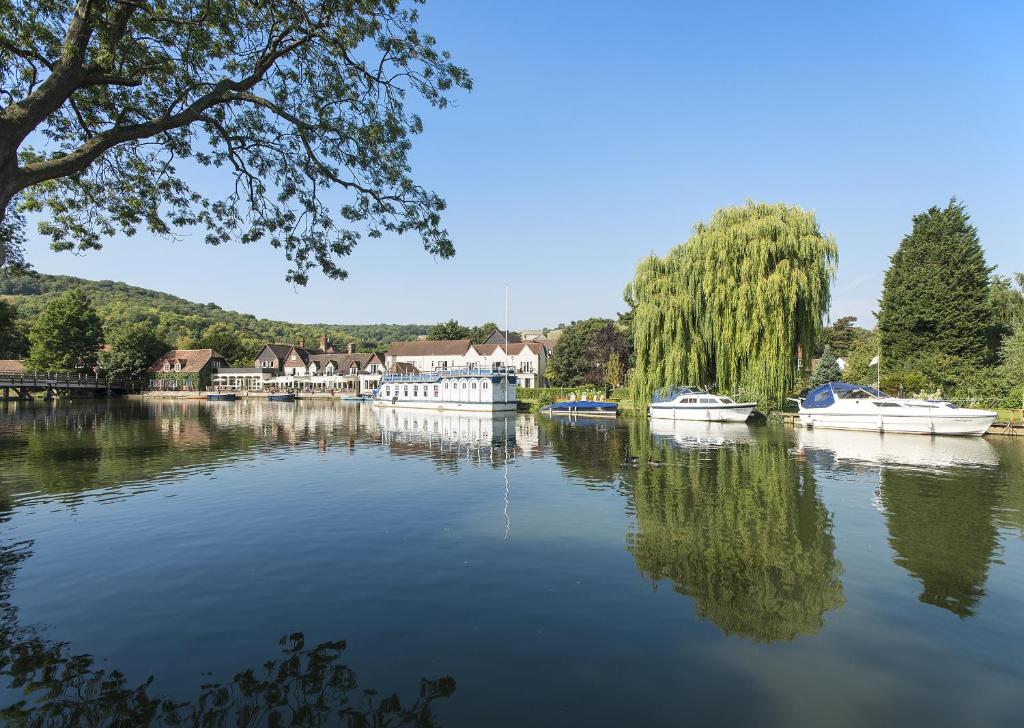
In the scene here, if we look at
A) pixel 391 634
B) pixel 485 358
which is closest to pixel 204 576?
pixel 391 634

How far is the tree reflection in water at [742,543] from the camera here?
8000mm

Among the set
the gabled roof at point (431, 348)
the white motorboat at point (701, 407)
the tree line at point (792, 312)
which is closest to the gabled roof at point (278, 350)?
the gabled roof at point (431, 348)

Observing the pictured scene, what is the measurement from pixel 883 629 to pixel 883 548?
13.2 ft

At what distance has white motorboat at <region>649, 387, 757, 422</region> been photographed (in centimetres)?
3694

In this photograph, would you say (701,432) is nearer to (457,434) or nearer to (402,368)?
(457,434)

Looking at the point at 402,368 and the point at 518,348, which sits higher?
the point at 518,348

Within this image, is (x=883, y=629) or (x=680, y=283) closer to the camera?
(x=883, y=629)

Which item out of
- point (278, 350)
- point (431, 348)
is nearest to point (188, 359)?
point (278, 350)

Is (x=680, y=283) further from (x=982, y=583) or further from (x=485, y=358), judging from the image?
(x=485, y=358)

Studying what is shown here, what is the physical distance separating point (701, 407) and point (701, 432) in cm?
559

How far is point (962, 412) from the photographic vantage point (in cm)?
2823

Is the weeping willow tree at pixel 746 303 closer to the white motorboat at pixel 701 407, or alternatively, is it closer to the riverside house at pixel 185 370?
the white motorboat at pixel 701 407

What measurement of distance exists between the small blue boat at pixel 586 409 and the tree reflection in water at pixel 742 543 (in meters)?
26.6

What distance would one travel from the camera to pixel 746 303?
1383 inches
